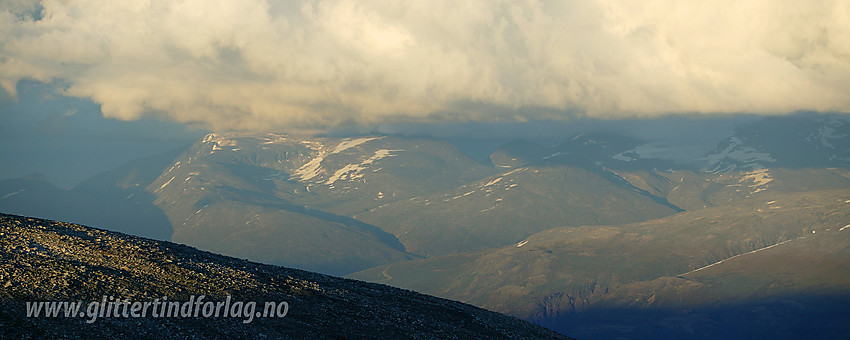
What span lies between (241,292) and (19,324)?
65.9 feet

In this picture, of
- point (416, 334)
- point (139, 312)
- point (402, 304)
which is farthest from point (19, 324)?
point (402, 304)

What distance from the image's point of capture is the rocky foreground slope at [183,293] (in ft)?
158

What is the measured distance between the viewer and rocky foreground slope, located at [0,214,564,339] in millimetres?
48219

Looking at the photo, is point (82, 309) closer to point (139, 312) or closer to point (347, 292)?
point (139, 312)

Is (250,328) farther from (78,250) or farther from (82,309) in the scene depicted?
(78,250)

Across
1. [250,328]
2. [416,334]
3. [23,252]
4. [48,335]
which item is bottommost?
[416,334]

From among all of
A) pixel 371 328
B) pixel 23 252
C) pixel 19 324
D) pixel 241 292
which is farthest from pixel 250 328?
pixel 23 252

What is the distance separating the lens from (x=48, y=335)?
143ft

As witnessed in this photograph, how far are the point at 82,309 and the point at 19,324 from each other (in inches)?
197

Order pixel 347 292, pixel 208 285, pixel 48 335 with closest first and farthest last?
pixel 48 335
pixel 208 285
pixel 347 292

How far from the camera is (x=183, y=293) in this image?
2238 inches

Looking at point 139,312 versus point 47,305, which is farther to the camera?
point 139,312

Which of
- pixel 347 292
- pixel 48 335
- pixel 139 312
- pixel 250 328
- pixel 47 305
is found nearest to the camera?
pixel 48 335

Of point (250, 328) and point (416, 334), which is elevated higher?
point (250, 328)
